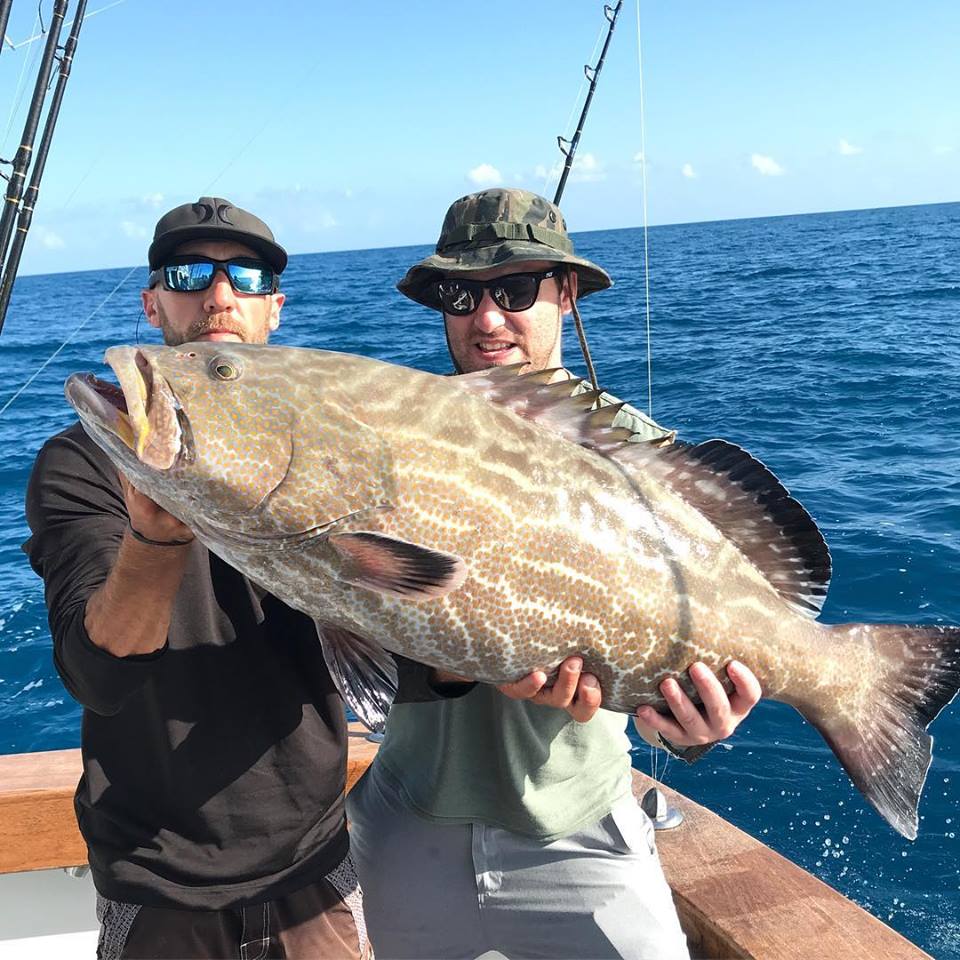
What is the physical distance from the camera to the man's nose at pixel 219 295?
10.6ft

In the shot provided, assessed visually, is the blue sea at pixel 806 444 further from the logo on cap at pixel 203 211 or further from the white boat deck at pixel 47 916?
the logo on cap at pixel 203 211

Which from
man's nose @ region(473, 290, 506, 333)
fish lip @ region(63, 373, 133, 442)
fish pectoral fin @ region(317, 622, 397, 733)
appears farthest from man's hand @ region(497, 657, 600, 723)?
man's nose @ region(473, 290, 506, 333)

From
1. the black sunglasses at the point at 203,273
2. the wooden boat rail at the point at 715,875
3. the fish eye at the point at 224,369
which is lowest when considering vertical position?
the wooden boat rail at the point at 715,875

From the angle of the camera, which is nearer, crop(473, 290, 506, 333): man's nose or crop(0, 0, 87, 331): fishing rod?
crop(473, 290, 506, 333): man's nose

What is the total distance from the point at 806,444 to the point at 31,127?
1099cm

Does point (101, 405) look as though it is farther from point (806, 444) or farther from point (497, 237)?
point (806, 444)

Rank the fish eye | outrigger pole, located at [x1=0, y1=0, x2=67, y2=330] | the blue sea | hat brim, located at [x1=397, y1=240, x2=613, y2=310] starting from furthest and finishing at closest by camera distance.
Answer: the blue sea < outrigger pole, located at [x1=0, y1=0, x2=67, y2=330] < hat brim, located at [x1=397, y1=240, x2=613, y2=310] < the fish eye

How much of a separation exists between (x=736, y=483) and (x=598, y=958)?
1.78 m

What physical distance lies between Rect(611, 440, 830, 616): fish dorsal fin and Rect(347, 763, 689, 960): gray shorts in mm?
1166

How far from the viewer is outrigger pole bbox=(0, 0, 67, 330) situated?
5.06 metres

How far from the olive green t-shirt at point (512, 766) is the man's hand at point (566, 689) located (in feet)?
1.83

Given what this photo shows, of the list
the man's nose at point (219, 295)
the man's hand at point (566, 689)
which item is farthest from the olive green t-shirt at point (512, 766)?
the man's nose at point (219, 295)

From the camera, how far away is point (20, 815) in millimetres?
3820

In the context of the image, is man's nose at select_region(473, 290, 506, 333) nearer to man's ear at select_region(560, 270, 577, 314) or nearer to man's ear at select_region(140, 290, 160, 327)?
man's ear at select_region(560, 270, 577, 314)
